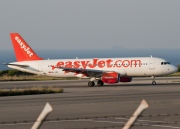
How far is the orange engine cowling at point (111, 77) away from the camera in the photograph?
1831 inches

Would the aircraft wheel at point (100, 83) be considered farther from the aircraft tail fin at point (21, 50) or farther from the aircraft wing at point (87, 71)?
the aircraft tail fin at point (21, 50)

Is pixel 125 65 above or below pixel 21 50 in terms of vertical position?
below

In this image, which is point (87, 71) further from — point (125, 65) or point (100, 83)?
point (125, 65)

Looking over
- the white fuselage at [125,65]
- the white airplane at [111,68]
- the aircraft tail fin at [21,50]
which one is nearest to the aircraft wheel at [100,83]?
the white airplane at [111,68]

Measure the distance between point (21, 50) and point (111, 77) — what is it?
39.6ft

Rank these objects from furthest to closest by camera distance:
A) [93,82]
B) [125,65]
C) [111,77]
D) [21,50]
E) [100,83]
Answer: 1. [21,50]
2. [100,83]
3. [93,82]
4. [125,65]
5. [111,77]

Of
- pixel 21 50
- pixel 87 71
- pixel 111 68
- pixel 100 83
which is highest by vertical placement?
pixel 21 50

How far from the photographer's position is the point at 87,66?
4944 cm

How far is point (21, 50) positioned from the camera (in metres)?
54.3

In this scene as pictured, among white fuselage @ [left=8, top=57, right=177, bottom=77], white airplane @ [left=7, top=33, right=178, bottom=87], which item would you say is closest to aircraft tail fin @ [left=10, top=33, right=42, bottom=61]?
white airplane @ [left=7, top=33, right=178, bottom=87]

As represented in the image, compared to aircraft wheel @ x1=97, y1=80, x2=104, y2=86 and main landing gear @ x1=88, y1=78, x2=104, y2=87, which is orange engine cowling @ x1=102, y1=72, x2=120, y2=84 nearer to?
main landing gear @ x1=88, y1=78, x2=104, y2=87

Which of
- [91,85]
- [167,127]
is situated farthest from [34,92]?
[167,127]

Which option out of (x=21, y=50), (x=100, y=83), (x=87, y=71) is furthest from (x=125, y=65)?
(x=21, y=50)

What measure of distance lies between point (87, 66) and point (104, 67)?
1699mm
